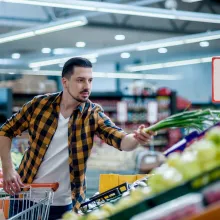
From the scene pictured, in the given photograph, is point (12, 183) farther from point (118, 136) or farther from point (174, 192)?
point (174, 192)

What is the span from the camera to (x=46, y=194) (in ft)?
8.95

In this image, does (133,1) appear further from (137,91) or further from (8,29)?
(8,29)

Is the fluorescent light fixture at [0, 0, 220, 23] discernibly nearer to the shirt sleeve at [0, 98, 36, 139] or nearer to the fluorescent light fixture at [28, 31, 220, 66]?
the fluorescent light fixture at [28, 31, 220, 66]

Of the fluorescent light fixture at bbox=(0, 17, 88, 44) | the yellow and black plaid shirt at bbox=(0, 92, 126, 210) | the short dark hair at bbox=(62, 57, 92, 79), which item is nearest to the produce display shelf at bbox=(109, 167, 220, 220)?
the yellow and black plaid shirt at bbox=(0, 92, 126, 210)

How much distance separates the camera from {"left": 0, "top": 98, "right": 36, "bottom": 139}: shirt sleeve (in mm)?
3400

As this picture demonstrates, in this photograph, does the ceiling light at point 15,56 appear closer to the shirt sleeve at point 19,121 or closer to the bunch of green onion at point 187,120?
the shirt sleeve at point 19,121

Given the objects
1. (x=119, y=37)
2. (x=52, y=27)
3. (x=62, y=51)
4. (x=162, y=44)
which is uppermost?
(x=119, y=37)

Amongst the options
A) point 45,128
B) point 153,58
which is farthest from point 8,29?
point 45,128

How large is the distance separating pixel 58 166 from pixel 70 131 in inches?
8.4

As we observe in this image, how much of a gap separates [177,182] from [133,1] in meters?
13.1

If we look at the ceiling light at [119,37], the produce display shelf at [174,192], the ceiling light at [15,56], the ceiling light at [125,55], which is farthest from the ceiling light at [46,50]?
the produce display shelf at [174,192]

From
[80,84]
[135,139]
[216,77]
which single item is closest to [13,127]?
[80,84]

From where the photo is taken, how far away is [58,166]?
3.27 m

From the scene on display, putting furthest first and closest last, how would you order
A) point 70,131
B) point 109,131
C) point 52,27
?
point 52,27
point 70,131
point 109,131
